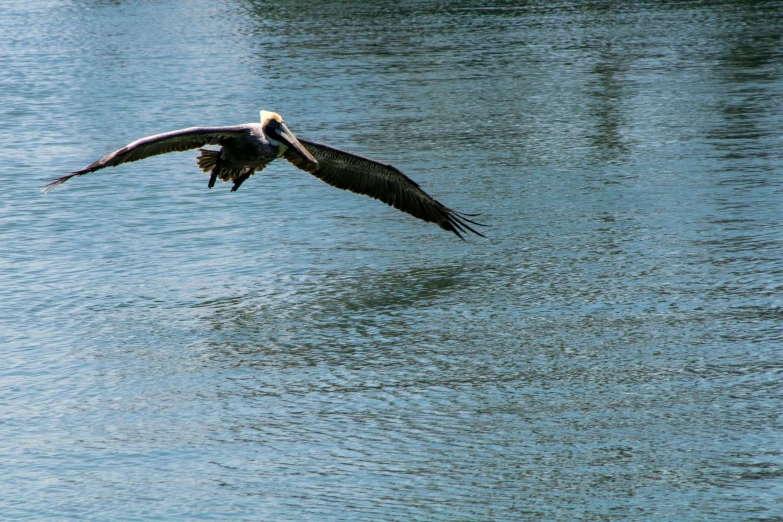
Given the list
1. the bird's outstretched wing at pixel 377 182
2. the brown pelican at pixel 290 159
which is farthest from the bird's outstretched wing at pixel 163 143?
the bird's outstretched wing at pixel 377 182

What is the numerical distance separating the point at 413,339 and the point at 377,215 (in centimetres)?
313

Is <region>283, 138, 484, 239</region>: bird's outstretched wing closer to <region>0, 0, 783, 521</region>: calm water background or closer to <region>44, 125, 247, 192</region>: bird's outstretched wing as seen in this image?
<region>0, 0, 783, 521</region>: calm water background

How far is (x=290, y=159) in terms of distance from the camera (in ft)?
29.2

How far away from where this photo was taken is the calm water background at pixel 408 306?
5.57 meters

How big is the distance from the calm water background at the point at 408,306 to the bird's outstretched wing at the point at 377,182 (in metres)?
0.37

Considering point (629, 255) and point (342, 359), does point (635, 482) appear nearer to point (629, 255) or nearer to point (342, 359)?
point (342, 359)

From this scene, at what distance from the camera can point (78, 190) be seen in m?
11.1

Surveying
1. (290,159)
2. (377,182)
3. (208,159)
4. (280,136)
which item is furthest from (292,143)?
(377,182)

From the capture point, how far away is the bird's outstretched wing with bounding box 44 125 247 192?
729 centimetres

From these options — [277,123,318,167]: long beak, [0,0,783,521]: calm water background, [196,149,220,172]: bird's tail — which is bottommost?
[0,0,783,521]: calm water background

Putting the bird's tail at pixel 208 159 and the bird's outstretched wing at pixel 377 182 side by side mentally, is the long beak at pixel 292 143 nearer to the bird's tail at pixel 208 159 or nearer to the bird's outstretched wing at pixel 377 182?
the bird's outstretched wing at pixel 377 182

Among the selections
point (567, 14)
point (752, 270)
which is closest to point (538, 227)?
point (752, 270)

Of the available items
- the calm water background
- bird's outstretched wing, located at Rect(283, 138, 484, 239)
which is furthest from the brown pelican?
the calm water background

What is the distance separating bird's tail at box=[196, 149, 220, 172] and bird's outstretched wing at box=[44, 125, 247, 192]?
185 millimetres
